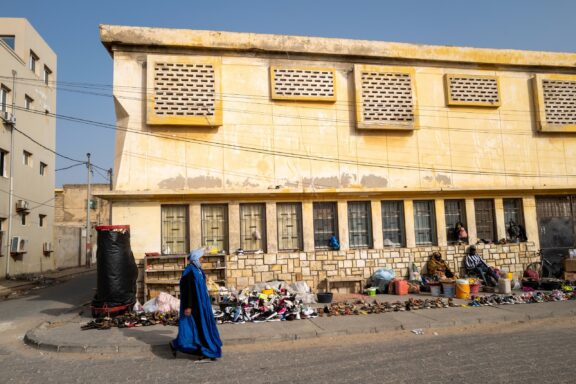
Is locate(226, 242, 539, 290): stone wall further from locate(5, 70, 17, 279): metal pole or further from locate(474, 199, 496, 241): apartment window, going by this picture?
locate(5, 70, 17, 279): metal pole

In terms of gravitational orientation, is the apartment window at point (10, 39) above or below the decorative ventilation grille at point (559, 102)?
above

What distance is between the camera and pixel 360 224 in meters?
12.9

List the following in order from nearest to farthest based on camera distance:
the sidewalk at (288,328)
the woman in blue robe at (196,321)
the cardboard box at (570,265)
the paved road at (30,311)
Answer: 1. the woman in blue robe at (196,321)
2. the sidewalk at (288,328)
3. the paved road at (30,311)
4. the cardboard box at (570,265)

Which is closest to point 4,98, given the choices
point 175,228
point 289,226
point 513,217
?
point 175,228

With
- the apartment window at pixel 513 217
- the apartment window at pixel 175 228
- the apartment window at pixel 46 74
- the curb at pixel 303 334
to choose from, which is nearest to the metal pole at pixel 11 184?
the apartment window at pixel 46 74

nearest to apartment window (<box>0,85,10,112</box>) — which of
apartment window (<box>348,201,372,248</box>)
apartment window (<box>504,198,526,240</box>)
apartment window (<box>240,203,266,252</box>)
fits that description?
apartment window (<box>240,203,266,252</box>)

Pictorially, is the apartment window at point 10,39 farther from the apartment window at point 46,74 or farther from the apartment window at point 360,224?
the apartment window at point 360,224

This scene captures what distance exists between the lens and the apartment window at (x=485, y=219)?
45.2ft

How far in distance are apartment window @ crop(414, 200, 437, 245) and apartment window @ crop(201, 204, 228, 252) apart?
18.9 ft

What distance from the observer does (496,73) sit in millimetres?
14242

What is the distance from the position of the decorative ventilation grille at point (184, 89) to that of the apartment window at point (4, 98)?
44.9 ft

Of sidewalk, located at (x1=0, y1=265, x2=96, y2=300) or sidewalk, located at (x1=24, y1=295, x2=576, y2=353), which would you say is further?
sidewalk, located at (x1=0, y1=265, x2=96, y2=300)

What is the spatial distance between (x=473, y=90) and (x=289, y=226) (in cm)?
734

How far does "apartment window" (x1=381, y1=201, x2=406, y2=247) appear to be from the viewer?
13125 millimetres
